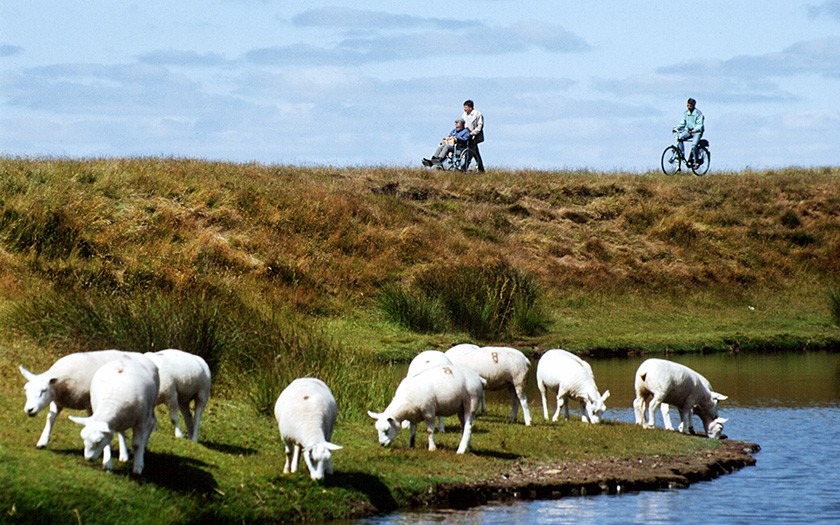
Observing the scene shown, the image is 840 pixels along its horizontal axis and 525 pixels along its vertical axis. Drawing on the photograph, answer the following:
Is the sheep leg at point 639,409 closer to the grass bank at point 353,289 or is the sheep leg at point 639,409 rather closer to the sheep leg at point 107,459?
the grass bank at point 353,289

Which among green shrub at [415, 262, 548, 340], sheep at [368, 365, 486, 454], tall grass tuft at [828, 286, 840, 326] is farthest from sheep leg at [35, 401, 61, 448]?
tall grass tuft at [828, 286, 840, 326]

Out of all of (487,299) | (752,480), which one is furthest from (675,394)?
(487,299)

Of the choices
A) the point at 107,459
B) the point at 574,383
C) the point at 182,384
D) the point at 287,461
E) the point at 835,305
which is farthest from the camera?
the point at 835,305

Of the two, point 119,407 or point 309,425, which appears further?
point 309,425

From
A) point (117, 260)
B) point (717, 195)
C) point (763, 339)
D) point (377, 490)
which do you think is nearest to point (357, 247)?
point (117, 260)

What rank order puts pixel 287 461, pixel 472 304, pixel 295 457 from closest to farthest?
pixel 295 457
pixel 287 461
pixel 472 304

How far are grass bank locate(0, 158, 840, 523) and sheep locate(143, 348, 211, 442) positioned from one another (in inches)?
13.9

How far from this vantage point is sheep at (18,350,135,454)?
1247cm

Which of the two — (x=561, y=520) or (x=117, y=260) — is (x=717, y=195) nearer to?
(x=117, y=260)

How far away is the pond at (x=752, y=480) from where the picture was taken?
13828 mm

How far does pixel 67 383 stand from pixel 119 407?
123cm

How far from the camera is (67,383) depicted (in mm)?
12766

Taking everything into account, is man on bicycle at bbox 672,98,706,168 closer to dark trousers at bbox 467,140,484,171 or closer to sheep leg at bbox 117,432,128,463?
dark trousers at bbox 467,140,484,171

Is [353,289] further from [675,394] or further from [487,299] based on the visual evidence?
[675,394]
